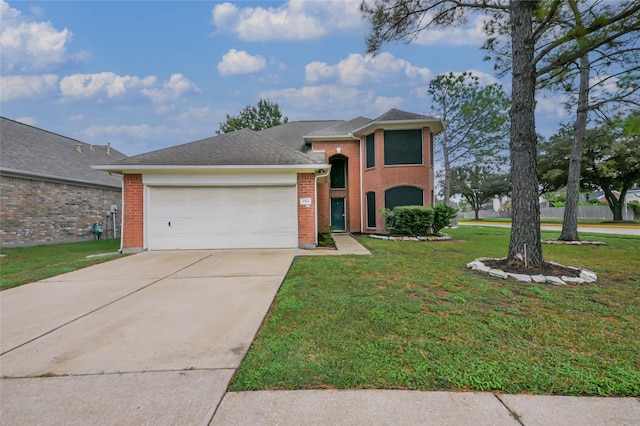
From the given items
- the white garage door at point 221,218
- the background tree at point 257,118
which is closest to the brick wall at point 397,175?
the white garage door at point 221,218

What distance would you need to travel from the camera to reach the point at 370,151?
13383mm

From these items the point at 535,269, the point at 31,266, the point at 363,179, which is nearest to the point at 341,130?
the point at 363,179

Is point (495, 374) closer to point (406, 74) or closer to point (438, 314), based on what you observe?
point (438, 314)

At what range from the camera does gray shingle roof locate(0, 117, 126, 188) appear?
36.2 feet

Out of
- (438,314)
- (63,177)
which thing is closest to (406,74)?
(438,314)

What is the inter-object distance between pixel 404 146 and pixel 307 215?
6672mm

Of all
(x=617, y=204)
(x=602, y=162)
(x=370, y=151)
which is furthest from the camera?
(x=617, y=204)

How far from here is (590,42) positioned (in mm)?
5086

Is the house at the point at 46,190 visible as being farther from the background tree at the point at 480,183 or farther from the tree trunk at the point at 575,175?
the background tree at the point at 480,183

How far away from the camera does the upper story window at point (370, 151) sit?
13.1 metres

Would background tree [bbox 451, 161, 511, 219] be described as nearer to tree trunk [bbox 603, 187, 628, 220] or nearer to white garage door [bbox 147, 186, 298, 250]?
tree trunk [bbox 603, 187, 628, 220]

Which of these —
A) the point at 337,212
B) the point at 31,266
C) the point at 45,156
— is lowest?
the point at 31,266

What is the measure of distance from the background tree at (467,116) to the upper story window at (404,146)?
694cm

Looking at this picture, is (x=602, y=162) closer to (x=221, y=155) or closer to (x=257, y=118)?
(x=221, y=155)
